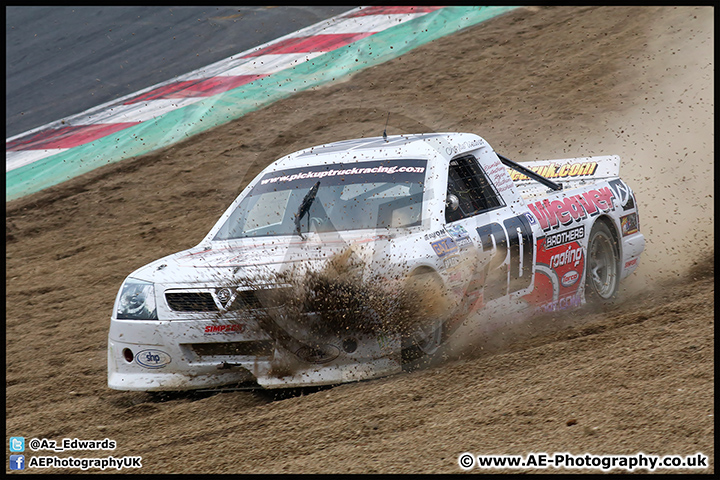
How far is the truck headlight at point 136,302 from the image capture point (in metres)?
4.27

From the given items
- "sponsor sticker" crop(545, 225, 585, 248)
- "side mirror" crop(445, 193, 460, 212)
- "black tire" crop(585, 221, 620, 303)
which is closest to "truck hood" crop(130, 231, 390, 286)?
"side mirror" crop(445, 193, 460, 212)

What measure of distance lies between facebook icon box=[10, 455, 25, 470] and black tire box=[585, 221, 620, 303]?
150 inches

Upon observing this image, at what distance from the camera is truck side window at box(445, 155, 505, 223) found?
4.86 meters

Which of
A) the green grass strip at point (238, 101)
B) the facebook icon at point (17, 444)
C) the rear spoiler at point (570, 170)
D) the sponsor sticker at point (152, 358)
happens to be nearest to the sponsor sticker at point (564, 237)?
the rear spoiler at point (570, 170)

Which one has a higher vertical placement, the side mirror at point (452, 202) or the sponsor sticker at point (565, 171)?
the side mirror at point (452, 202)

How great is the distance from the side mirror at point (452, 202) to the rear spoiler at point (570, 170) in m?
1.45

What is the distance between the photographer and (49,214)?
908 cm

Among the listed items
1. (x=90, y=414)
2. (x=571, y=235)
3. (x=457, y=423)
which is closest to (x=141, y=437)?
(x=90, y=414)

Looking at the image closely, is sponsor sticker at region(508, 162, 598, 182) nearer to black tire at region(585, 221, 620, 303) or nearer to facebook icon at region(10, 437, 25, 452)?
black tire at region(585, 221, 620, 303)

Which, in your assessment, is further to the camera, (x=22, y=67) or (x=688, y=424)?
(x=22, y=67)

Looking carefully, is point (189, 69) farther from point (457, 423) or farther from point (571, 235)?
point (457, 423)

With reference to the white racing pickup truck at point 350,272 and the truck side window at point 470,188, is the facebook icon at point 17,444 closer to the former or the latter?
the white racing pickup truck at point 350,272

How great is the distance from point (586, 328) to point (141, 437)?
108 inches


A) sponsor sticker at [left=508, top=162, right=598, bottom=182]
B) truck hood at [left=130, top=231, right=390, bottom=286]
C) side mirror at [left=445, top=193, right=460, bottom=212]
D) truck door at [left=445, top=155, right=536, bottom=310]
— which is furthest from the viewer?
sponsor sticker at [left=508, top=162, right=598, bottom=182]
